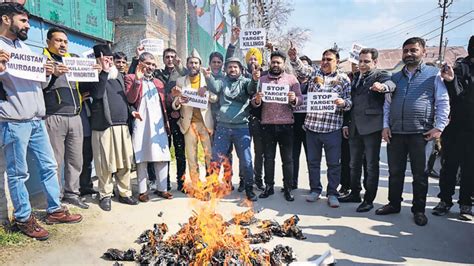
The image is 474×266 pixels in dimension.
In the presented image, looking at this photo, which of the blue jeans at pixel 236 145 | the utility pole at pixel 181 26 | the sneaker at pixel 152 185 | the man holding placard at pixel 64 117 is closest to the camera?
the man holding placard at pixel 64 117

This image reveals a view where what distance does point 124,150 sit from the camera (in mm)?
5320

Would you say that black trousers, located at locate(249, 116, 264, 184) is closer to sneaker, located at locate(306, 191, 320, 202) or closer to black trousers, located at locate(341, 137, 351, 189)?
sneaker, located at locate(306, 191, 320, 202)

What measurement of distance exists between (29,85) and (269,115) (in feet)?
10.9

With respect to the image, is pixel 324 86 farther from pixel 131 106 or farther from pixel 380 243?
pixel 131 106

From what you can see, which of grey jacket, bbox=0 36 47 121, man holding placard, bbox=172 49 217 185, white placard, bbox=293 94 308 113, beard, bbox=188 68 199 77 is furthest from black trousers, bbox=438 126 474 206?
grey jacket, bbox=0 36 47 121

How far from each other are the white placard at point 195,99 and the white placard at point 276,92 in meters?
0.93

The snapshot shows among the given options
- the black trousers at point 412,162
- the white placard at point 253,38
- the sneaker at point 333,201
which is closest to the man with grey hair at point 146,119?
the white placard at point 253,38

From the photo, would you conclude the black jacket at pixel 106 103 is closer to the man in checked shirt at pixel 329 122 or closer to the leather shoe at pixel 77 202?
the leather shoe at pixel 77 202

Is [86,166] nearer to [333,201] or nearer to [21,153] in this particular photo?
[21,153]

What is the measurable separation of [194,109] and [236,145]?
3.04 ft

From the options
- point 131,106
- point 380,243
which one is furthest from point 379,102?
point 131,106

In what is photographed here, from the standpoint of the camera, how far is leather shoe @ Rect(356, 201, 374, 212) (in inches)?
203

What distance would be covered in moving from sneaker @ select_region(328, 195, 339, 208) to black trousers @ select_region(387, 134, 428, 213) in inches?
34.0

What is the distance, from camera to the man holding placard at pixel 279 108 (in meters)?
5.27
